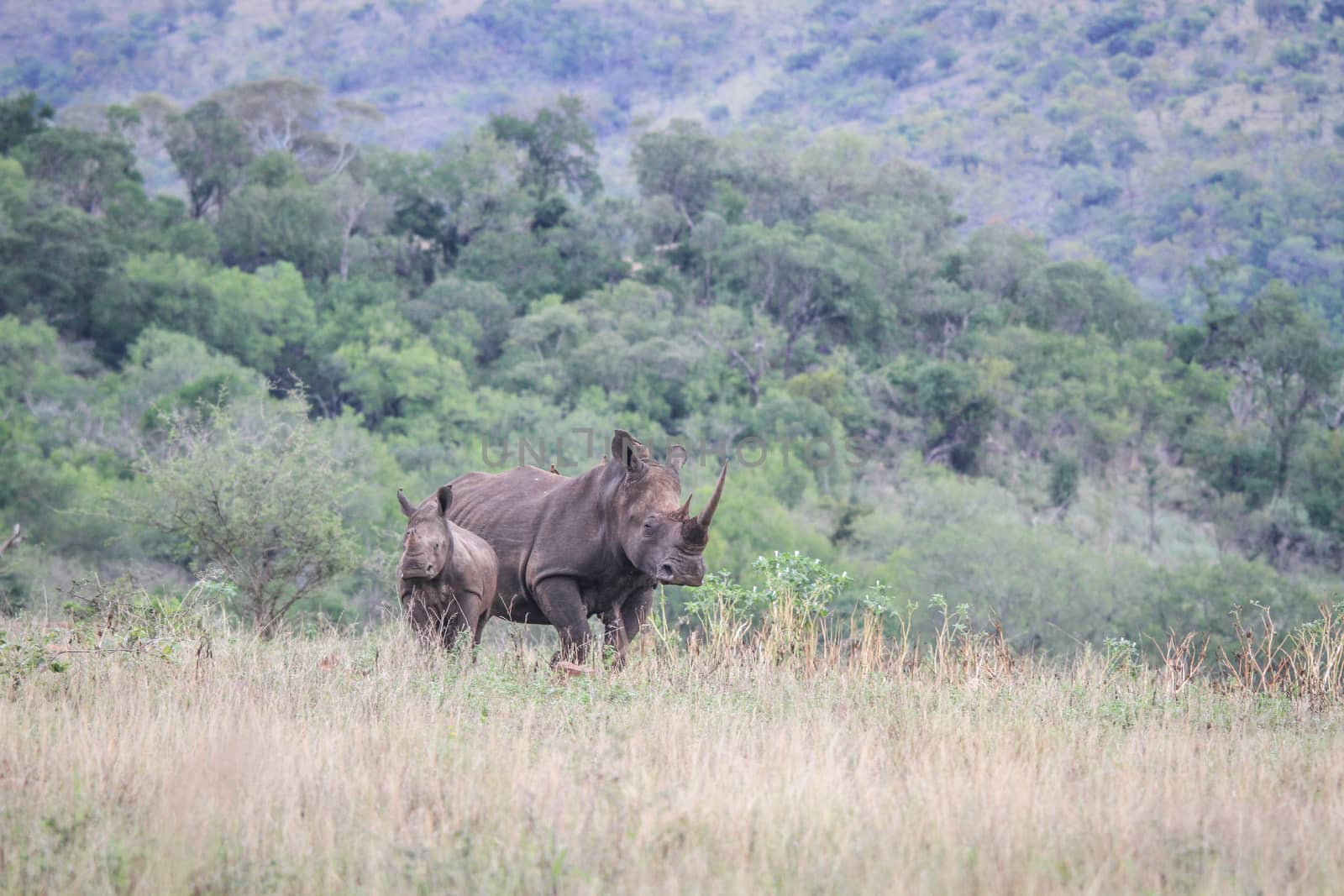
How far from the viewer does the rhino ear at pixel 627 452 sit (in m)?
9.33

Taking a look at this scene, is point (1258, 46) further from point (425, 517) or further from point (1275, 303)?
point (425, 517)

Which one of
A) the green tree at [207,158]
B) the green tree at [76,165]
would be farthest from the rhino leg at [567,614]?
the green tree at [207,158]

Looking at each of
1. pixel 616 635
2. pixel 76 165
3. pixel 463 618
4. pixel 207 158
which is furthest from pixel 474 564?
pixel 207 158

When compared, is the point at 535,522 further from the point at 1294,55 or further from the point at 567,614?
the point at 1294,55

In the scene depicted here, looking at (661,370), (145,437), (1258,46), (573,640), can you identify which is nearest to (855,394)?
(661,370)

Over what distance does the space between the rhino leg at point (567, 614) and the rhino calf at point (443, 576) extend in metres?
0.40

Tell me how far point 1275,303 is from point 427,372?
37.6 meters

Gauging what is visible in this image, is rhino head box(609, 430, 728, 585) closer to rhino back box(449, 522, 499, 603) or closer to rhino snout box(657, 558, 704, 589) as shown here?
rhino snout box(657, 558, 704, 589)

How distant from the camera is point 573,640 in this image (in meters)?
9.47

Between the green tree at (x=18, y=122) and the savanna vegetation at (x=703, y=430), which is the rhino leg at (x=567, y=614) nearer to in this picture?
the savanna vegetation at (x=703, y=430)

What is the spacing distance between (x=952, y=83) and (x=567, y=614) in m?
157

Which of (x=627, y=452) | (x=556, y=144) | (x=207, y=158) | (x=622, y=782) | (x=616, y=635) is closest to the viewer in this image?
(x=622, y=782)

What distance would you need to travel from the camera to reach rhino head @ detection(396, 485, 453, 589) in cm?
912

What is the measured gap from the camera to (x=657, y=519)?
901cm
